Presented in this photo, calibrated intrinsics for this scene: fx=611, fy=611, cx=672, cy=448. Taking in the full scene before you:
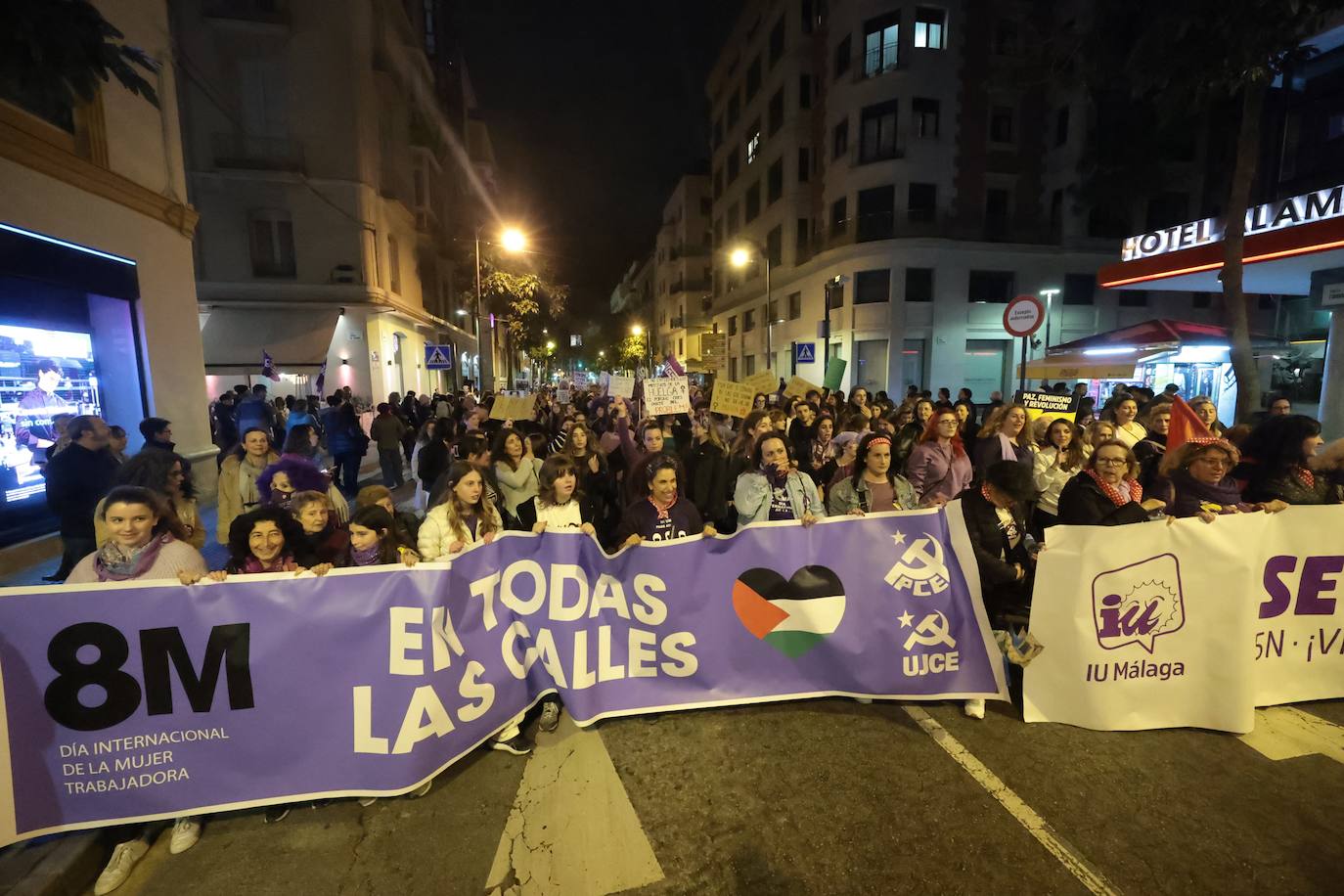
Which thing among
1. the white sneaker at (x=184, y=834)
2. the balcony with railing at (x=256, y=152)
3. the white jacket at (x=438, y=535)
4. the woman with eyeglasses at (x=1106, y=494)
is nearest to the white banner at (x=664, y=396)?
the white jacket at (x=438, y=535)

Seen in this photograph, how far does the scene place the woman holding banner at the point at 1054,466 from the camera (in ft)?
18.1

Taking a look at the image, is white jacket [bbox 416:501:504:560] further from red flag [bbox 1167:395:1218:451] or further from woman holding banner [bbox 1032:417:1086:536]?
red flag [bbox 1167:395:1218:451]

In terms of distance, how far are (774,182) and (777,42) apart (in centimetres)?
691

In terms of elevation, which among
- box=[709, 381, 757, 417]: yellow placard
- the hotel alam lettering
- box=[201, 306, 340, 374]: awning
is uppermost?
the hotel alam lettering

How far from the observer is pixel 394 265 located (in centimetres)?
2272

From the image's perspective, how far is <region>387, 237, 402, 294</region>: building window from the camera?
72.4ft

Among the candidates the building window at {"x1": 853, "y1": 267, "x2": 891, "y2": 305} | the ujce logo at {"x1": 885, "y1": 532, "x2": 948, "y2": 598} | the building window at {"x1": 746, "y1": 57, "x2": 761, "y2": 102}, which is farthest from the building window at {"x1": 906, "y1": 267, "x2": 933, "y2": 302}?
the ujce logo at {"x1": 885, "y1": 532, "x2": 948, "y2": 598}

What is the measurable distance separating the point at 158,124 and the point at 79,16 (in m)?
7.88

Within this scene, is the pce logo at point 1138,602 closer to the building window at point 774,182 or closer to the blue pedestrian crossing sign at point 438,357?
the blue pedestrian crossing sign at point 438,357

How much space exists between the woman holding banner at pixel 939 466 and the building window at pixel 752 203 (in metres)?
32.4

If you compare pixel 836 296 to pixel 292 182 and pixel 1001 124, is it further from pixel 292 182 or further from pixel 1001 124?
pixel 292 182

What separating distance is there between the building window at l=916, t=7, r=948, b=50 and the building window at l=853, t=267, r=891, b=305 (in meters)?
9.01

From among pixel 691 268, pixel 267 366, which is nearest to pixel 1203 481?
pixel 267 366

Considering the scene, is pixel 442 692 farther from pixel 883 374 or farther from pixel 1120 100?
pixel 1120 100
